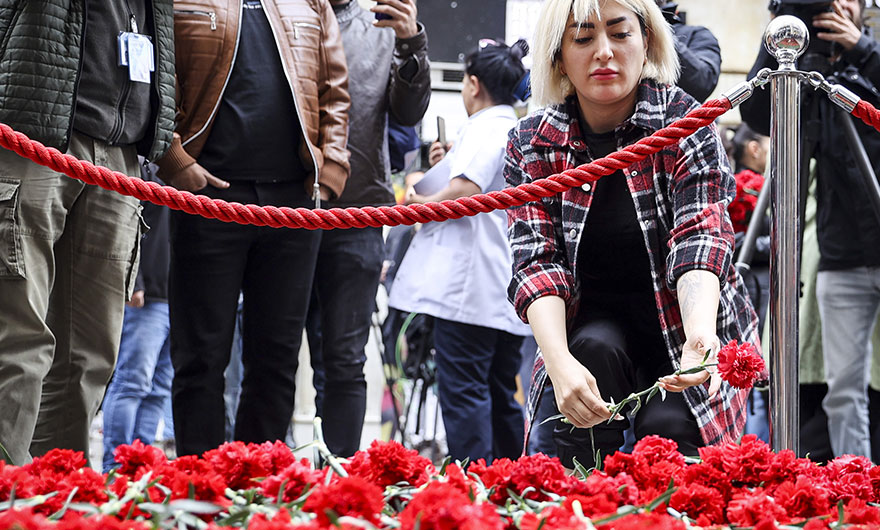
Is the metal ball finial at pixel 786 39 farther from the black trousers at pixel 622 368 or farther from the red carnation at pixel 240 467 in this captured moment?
the red carnation at pixel 240 467

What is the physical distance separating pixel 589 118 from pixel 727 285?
1.66ft

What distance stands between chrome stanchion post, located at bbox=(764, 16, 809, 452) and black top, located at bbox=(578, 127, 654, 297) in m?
0.30

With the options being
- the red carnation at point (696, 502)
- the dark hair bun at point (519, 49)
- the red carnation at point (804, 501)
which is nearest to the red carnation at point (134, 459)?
the red carnation at point (696, 502)

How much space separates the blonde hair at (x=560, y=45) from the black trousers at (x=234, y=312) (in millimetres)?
897

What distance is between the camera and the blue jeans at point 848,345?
11.5ft

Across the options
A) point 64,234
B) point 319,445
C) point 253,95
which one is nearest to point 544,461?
point 319,445

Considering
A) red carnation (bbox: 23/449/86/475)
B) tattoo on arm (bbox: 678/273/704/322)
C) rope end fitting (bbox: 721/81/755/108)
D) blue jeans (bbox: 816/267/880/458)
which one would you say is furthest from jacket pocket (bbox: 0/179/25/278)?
blue jeans (bbox: 816/267/880/458)

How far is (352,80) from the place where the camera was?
3.46 m

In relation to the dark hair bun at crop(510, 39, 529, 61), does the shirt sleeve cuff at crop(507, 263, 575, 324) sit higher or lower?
lower

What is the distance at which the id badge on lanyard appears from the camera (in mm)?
2594

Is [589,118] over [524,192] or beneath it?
over

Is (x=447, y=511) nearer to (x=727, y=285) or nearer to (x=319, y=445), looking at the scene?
(x=319, y=445)

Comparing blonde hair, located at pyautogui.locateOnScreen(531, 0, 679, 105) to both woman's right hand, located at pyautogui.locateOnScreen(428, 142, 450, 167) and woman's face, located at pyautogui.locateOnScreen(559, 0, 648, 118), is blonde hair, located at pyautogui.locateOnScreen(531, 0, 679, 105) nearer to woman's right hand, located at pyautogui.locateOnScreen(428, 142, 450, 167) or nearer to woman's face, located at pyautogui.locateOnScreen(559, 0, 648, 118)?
woman's face, located at pyautogui.locateOnScreen(559, 0, 648, 118)

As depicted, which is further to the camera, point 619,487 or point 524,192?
point 524,192
